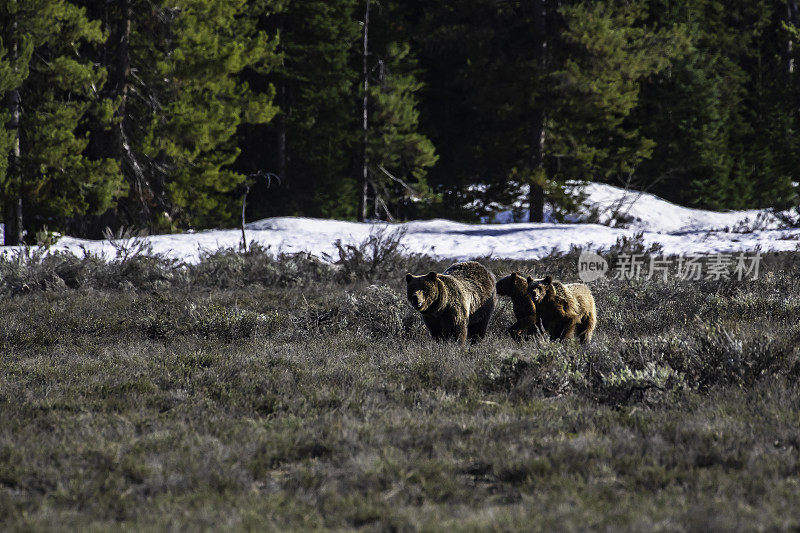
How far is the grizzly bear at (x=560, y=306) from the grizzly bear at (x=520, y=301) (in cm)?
7

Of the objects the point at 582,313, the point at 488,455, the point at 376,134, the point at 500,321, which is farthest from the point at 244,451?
the point at 376,134

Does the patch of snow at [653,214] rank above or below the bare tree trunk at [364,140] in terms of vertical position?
below

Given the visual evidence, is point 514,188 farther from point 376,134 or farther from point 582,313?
point 582,313

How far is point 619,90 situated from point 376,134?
8795mm

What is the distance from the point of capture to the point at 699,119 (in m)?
32.0

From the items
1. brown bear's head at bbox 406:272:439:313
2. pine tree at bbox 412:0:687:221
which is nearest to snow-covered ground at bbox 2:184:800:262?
pine tree at bbox 412:0:687:221

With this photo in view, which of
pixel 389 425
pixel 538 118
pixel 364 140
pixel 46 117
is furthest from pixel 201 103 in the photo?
pixel 389 425

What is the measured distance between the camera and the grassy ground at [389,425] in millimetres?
3729

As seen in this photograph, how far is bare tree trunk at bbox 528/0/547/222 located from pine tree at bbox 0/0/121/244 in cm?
1175

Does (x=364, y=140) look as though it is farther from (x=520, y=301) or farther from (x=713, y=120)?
(x=520, y=301)

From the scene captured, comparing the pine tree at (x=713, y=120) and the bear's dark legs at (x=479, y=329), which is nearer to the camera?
the bear's dark legs at (x=479, y=329)

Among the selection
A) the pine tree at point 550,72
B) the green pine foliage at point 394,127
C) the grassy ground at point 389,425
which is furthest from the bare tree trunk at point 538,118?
the grassy ground at point 389,425

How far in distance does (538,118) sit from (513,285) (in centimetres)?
1665

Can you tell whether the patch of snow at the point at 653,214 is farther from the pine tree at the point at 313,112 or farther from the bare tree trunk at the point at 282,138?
the bare tree trunk at the point at 282,138
